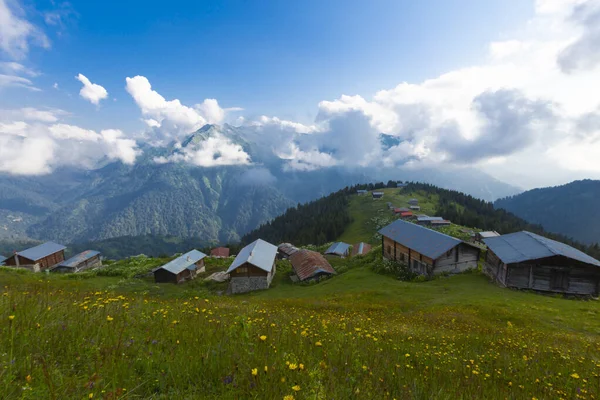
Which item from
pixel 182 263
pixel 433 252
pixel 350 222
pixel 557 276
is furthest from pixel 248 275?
pixel 350 222

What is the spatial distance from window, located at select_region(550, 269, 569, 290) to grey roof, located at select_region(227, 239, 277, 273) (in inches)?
1462

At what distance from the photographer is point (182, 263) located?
61.7 metres

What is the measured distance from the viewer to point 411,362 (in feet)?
20.7

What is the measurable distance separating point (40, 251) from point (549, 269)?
112990 millimetres

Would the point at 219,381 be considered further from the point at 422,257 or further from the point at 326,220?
the point at 326,220

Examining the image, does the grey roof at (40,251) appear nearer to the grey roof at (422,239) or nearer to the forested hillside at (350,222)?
the forested hillside at (350,222)

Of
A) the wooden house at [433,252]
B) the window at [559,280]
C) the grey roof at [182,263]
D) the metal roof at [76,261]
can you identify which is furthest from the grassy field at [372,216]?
the metal roof at [76,261]

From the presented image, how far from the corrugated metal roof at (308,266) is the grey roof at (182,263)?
76.3ft

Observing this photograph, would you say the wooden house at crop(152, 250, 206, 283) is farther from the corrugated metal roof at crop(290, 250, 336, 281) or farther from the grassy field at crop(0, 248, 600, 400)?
the grassy field at crop(0, 248, 600, 400)

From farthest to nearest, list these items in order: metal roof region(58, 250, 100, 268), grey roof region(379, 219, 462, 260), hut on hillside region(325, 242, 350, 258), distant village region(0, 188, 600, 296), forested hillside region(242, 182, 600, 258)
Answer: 1. forested hillside region(242, 182, 600, 258)
2. metal roof region(58, 250, 100, 268)
3. hut on hillside region(325, 242, 350, 258)
4. grey roof region(379, 219, 462, 260)
5. distant village region(0, 188, 600, 296)

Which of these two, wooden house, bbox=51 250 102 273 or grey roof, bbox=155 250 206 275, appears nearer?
grey roof, bbox=155 250 206 275

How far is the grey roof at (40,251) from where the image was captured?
7744cm

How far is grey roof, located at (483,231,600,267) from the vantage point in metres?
30.5

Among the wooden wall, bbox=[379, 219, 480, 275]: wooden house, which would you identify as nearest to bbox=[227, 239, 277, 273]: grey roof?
bbox=[379, 219, 480, 275]: wooden house
